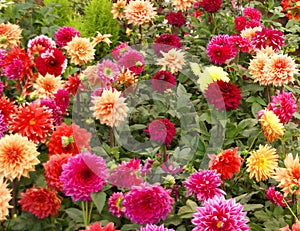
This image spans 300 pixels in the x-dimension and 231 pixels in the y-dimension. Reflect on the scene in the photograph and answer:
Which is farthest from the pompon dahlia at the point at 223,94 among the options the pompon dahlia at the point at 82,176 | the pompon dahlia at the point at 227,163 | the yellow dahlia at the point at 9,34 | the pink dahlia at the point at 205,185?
the yellow dahlia at the point at 9,34

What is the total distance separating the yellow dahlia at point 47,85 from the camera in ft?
6.95

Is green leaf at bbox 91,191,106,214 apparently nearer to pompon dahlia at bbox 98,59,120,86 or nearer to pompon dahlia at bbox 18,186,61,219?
pompon dahlia at bbox 18,186,61,219

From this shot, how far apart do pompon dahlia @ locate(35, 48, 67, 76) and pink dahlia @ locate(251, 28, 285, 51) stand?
969mm

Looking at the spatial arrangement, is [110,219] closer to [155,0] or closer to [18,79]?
[18,79]

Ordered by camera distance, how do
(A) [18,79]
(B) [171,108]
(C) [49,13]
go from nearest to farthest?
(A) [18,79] → (B) [171,108] → (C) [49,13]

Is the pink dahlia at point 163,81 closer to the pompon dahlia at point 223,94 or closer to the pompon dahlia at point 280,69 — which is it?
the pompon dahlia at point 223,94

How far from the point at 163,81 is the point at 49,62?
0.50m

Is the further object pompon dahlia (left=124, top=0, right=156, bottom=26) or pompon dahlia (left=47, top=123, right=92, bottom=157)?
pompon dahlia (left=124, top=0, right=156, bottom=26)

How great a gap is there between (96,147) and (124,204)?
0.46 meters

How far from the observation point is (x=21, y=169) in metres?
1.60

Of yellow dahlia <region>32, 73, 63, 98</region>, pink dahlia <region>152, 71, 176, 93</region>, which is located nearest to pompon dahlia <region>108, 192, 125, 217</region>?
yellow dahlia <region>32, 73, 63, 98</region>

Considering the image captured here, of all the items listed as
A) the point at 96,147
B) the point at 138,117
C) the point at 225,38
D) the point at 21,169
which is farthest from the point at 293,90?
the point at 21,169

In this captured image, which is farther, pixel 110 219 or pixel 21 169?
pixel 110 219

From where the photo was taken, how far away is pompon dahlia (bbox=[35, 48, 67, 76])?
213 centimetres
